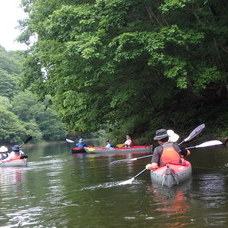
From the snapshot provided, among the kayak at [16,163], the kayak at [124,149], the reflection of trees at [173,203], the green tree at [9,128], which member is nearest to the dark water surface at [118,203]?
the reflection of trees at [173,203]

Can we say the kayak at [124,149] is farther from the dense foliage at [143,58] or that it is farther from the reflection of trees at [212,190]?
the reflection of trees at [212,190]

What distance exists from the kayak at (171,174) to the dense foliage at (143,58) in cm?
543

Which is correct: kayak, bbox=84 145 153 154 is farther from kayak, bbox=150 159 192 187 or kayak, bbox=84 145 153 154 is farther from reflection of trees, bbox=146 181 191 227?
reflection of trees, bbox=146 181 191 227

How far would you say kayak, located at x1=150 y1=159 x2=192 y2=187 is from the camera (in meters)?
8.34

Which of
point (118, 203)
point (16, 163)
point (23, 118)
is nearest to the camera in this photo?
point (118, 203)

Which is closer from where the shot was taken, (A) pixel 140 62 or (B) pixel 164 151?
(B) pixel 164 151

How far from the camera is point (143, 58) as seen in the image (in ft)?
54.2

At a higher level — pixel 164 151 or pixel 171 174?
pixel 164 151

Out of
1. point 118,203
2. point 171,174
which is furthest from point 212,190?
point 118,203

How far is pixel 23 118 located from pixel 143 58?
211 ft

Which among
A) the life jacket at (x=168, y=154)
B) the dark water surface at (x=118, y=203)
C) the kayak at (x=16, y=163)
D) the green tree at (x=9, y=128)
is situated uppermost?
the green tree at (x=9, y=128)

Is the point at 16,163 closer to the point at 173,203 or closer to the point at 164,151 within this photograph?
the point at 164,151

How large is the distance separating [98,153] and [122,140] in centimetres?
Answer: 379

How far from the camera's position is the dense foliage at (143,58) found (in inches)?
551
